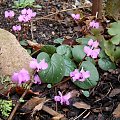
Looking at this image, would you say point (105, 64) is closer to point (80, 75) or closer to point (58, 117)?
point (80, 75)

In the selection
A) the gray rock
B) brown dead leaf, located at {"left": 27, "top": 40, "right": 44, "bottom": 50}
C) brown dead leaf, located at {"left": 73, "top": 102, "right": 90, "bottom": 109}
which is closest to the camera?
brown dead leaf, located at {"left": 73, "top": 102, "right": 90, "bottom": 109}

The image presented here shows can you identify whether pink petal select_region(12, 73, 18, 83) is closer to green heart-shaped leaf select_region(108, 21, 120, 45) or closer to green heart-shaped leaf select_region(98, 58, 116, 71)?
green heart-shaped leaf select_region(98, 58, 116, 71)

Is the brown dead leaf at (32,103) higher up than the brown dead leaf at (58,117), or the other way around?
the brown dead leaf at (32,103)

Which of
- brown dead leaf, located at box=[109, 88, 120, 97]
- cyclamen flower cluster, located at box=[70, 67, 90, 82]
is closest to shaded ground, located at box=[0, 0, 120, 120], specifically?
brown dead leaf, located at box=[109, 88, 120, 97]

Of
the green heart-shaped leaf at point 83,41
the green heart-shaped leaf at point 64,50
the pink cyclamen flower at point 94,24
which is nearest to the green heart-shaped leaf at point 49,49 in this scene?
the green heart-shaped leaf at point 64,50

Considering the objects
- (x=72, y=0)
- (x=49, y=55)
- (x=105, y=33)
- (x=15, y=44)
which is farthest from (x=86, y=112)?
(x=72, y=0)

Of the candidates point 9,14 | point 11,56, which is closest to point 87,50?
point 11,56

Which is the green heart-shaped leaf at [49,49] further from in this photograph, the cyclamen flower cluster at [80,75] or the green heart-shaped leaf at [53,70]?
the cyclamen flower cluster at [80,75]
